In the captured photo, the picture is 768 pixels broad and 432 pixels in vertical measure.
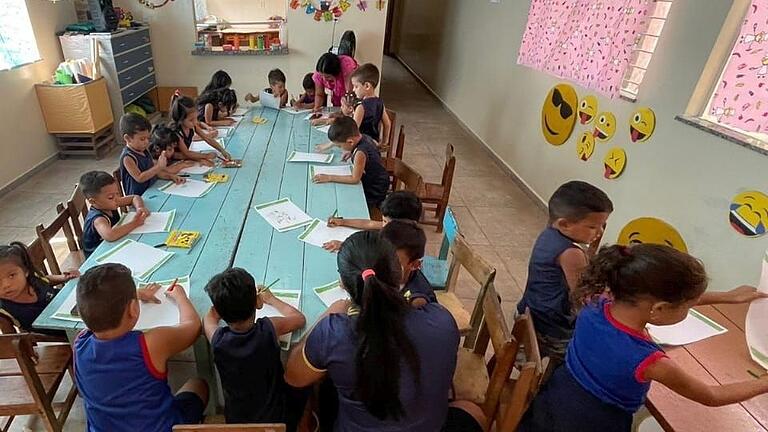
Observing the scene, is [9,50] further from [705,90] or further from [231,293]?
[705,90]

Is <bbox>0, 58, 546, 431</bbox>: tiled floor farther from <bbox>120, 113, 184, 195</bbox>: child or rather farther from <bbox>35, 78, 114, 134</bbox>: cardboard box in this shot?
<bbox>120, 113, 184, 195</bbox>: child

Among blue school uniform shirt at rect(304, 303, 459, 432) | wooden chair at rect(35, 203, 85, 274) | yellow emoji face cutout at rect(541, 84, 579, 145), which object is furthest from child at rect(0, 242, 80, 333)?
yellow emoji face cutout at rect(541, 84, 579, 145)

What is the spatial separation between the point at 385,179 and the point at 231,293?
168 cm

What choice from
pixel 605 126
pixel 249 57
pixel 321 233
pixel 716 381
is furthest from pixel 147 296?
pixel 249 57

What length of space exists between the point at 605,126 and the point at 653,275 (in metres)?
2.37

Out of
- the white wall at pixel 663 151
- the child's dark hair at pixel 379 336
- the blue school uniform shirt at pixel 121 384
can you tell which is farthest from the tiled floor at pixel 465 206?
the child's dark hair at pixel 379 336

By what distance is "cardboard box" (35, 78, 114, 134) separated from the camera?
4.08 meters

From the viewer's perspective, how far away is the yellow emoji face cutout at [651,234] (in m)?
2.60

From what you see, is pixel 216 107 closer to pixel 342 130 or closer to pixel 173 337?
pixel 342 130

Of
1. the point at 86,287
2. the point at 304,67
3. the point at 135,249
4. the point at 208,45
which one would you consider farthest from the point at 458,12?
the point at 86,287

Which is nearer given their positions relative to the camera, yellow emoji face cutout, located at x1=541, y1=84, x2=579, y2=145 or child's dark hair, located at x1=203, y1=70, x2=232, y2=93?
yellow emoji face cutout, located at x1=541, y1=84, x2=579, y2=145

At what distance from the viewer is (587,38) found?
331 cm

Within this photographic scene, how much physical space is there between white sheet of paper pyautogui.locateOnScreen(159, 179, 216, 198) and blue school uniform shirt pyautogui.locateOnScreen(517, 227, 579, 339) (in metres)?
1.72

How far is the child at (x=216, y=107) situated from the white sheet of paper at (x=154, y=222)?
1.60 metres
